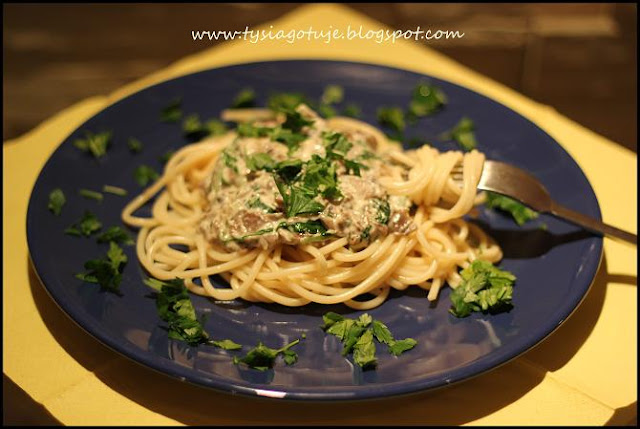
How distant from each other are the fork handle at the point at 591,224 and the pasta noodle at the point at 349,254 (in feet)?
0.94

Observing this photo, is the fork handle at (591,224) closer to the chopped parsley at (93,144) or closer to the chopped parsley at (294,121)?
the chopped parsley at (294,121)

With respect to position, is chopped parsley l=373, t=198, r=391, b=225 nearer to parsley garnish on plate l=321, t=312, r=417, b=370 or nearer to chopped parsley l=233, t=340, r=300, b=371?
parsley garnish on plate l=321, t=312, r=417, b=370

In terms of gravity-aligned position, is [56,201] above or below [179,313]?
above

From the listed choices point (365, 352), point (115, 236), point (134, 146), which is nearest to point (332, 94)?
point (134, 146)

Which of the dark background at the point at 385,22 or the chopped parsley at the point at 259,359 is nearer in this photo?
the chopped parsley at the point at 259,359

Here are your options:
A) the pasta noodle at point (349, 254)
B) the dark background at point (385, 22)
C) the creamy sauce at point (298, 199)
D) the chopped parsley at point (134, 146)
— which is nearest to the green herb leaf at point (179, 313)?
the pasta noodle at point (349, 254)

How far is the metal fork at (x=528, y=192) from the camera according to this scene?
2871 millimetres

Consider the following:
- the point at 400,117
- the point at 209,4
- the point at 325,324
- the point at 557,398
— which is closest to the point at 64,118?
the point at 400,117

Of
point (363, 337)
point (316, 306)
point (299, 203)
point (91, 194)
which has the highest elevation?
point (91, 194)

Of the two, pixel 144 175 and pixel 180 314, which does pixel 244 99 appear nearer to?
pixel 144 175

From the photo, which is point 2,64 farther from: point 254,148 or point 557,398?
point 557,398

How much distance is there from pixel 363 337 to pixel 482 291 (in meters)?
0.50

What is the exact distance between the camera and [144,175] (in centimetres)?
341

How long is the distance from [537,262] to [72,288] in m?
1.76
